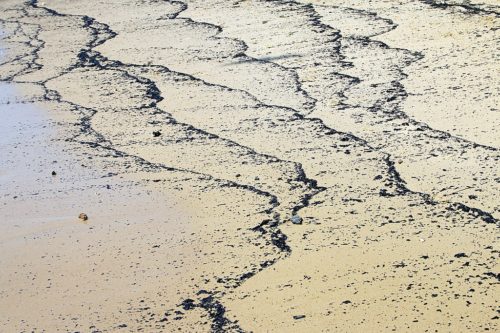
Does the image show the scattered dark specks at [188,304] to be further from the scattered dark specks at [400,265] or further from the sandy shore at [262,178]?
the scattered dark specks at [400,265]

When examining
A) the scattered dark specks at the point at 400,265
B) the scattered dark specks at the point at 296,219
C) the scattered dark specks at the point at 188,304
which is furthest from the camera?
the scattered dark specks at the point at 296,219

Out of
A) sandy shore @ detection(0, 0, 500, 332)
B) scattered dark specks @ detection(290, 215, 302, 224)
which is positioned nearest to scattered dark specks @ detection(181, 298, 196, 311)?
sandy shore @ detection(0, 0, 500, 332)

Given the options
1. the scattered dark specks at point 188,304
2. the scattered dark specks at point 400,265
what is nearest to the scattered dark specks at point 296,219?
the scattered dark specks at point 400,265

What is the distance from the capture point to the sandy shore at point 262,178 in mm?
2174

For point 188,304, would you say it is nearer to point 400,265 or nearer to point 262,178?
point 400,265

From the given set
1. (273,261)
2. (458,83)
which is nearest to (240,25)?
(458,83)

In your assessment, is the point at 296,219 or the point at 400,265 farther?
the point at 296,219

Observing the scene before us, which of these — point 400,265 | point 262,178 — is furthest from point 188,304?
point 262,178

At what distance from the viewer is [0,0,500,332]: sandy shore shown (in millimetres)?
2174

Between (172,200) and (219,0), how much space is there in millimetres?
3304

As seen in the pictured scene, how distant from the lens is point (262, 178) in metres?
2.95

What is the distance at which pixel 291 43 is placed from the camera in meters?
4.63

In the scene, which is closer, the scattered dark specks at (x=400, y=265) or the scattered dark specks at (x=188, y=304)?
the scattered dark specks at (x=188, y=304)

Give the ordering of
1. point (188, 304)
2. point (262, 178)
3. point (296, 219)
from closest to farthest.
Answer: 1. point (188, 304)
2. point (296, 219)
3. point (262, 178)
